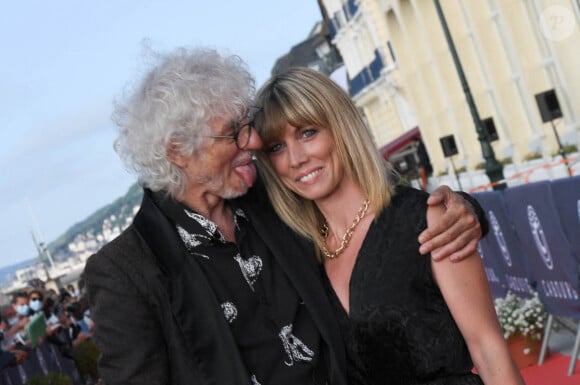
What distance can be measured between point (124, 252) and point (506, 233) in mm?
5705

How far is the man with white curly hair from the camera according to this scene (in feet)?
12.0

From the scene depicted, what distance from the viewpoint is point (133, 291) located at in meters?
3.64

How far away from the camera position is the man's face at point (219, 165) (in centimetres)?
400

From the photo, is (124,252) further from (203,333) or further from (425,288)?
(425,288)

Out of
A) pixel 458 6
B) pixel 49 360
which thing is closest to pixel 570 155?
pixel 458 6

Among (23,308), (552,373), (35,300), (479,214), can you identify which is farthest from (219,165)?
(35,300)

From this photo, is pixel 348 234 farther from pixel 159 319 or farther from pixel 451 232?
pixel 159 319

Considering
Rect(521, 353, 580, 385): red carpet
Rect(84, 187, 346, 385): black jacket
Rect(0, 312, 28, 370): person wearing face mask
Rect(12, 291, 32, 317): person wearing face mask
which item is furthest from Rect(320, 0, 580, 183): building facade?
Rect(84, 187, 346, 385): black jacket

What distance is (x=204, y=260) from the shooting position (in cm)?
391

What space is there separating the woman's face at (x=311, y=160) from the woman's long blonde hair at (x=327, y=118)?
0.03m

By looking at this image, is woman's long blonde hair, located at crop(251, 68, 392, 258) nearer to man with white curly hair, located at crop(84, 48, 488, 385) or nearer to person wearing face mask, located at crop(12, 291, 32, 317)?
man with white curly hair, located at crop(84, 48, 488, 385)

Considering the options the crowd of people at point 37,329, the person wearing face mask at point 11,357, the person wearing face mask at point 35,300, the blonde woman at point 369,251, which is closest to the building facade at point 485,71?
the crowd of people at point 37,329

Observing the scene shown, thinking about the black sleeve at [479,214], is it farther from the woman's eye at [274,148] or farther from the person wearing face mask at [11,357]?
the person wearing face mask at [11,357]

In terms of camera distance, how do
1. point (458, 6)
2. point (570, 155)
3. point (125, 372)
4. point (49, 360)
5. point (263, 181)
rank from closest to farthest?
point (125, 372) < point (263, 181) < point (49, 360) < point (570, 155) < point (458, 6)
